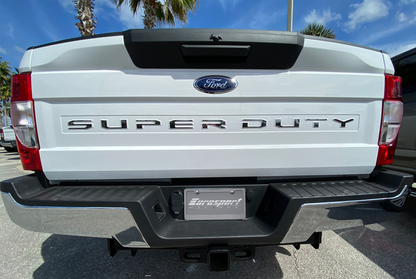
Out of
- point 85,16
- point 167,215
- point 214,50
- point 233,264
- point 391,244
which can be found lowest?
point 391,244

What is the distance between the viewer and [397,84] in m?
1.42

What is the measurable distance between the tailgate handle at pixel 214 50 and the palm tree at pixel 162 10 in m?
8.52

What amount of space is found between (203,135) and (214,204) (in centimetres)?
49

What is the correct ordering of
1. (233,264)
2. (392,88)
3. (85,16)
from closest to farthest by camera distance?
(392,88)
(233,264)
(85,16)

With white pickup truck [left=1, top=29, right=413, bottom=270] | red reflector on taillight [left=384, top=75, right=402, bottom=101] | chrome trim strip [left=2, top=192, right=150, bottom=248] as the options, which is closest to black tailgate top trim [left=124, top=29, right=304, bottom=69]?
white pickup truck [left=1, top=29, right=413, bottom=270]

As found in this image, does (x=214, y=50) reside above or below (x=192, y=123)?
above

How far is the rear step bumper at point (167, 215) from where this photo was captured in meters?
1.19

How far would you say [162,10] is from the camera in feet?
29.0

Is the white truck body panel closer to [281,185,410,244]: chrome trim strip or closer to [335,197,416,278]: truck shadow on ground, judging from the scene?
[281,185,410,244]: chrome trim strip

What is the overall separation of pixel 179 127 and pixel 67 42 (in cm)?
90

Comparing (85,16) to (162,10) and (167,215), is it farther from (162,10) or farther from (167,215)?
(167,215)

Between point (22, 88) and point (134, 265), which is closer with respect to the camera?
point (22, 88)

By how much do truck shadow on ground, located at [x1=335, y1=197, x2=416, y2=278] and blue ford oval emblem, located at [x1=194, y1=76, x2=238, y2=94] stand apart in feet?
5.15

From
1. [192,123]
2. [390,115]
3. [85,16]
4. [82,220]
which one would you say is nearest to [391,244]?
[390,115]
